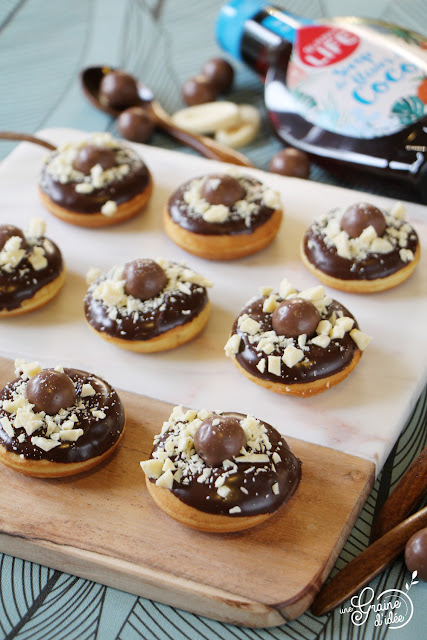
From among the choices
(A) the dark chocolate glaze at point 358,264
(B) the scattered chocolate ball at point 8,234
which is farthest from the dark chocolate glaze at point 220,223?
(B) the scattered chocolate ball at point 8,234

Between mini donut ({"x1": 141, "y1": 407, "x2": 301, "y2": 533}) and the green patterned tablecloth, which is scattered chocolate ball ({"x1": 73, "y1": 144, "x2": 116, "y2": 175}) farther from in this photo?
mini donut ({"x1": 141, "y1": 407, "x2": 301, "y2": 533})

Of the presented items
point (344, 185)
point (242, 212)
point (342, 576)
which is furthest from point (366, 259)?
point (342, 576)

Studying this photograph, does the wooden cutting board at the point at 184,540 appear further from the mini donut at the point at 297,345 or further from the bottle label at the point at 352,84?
the bottle label at the point at 352,84

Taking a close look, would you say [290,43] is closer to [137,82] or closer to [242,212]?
[137,82]

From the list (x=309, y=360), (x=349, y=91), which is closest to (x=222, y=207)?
(x=309, y=360)

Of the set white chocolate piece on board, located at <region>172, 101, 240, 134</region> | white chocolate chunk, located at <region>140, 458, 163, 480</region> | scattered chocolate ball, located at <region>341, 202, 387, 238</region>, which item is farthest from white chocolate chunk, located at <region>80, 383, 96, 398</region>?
white chocolate piece on board, located at <region>172, 101, 240, 134</region>

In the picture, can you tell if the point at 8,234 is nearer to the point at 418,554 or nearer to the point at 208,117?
the point at 208,117
